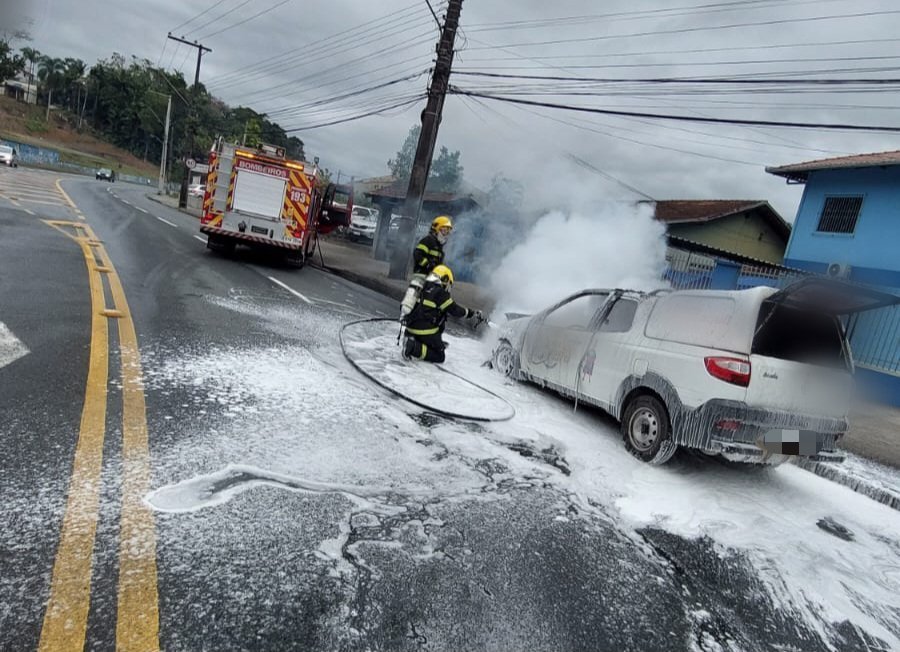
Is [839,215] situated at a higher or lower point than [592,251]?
higher

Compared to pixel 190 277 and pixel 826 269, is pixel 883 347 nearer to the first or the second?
pixel 826 269

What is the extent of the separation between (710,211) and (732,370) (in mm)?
21266

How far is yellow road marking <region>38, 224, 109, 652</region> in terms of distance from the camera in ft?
6.47

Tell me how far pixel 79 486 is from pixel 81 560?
2.19ft

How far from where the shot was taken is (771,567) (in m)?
3.38

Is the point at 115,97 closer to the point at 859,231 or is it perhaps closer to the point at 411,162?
the point at 411,162

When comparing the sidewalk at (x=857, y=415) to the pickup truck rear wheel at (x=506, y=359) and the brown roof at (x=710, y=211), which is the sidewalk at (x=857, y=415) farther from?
the brown roof at (x=710, y=211)

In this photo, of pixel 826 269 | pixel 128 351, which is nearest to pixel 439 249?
pixel 128 351

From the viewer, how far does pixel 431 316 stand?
22.1 ft

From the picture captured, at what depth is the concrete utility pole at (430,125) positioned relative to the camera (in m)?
14.4

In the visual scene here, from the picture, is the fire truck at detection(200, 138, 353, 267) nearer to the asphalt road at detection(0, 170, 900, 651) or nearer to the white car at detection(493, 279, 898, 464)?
the asphalt road at detection(0, 170, 900, 651)

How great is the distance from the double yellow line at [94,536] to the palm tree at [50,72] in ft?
365

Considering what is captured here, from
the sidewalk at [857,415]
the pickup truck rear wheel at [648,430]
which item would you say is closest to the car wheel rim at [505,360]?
the pickup truck rear wheel at [648,430]

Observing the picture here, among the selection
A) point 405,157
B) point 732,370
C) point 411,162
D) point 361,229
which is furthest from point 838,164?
point 405,157
